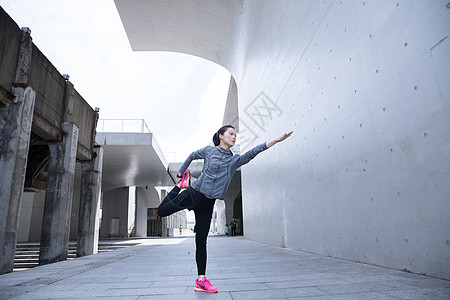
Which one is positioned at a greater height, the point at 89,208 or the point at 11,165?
the point at 11,165

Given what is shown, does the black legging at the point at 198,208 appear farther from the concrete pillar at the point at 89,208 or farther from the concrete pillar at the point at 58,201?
the concrete pillar at the point at 89,208

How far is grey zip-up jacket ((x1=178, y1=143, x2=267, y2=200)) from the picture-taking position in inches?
122

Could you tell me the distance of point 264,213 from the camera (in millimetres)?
11164

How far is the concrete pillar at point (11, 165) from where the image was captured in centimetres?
537

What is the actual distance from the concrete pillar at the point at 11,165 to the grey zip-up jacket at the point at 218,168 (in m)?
4.25

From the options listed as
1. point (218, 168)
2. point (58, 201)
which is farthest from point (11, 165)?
point (218, 168)

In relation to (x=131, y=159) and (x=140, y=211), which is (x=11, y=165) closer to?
(x=131, y=159)

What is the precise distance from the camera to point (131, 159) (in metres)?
22.2

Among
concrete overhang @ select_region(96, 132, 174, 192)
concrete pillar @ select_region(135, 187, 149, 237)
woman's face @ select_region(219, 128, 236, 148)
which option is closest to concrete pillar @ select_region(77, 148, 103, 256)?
concrete overhang @ select_region(96, 132, 174, 192)

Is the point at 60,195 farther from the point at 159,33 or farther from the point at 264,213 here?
the point at 159,33

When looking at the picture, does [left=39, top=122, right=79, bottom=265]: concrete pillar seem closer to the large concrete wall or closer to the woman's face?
the large concrete wall

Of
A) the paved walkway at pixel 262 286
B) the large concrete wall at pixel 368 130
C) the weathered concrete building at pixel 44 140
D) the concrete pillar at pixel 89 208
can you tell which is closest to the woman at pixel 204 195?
A: the paved walkway at pixel 262 286

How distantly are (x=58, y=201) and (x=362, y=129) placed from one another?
26.0 feet

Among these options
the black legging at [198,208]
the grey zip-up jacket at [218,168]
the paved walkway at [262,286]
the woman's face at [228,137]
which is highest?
the woman's face at [228,137]
